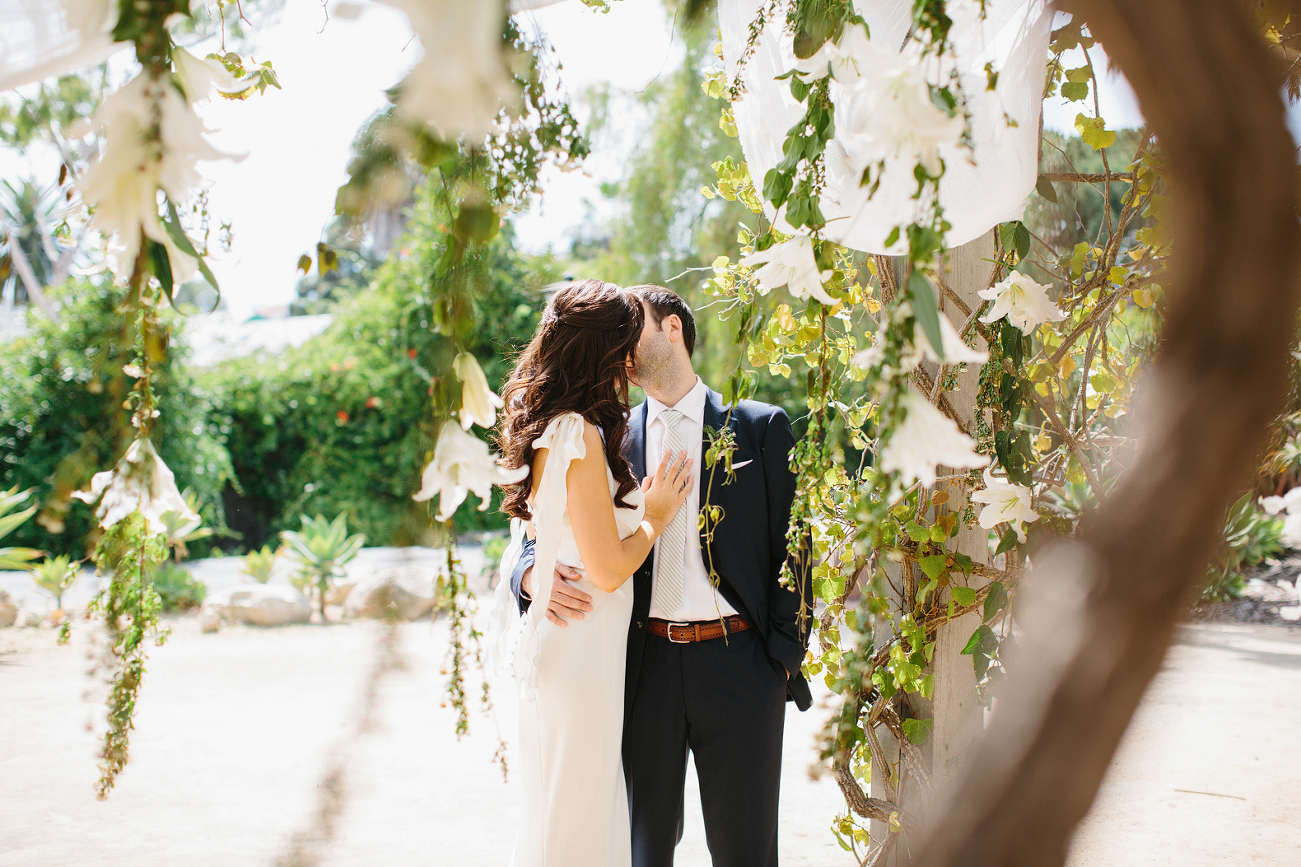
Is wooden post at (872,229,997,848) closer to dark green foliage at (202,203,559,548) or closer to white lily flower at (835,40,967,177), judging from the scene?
white lily flower at (835,40,967,177)

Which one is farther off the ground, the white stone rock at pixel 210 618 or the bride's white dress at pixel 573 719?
the bride's white dress at pixel 573 719

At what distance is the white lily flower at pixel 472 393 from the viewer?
0.76 m

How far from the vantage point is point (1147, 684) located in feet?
1.70

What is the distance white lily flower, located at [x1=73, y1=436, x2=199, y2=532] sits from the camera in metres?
0.97

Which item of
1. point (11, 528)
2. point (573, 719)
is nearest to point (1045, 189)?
point (573, 719)

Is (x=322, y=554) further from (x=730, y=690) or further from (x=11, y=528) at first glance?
(x=730, y=690)

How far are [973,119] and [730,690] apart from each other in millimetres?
1221

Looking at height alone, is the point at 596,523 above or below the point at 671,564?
above

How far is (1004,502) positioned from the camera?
1.55 metres

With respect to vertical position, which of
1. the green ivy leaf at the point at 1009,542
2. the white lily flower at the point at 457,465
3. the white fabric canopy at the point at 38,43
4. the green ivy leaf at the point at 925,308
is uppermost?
the white fabric canopy at the point at 38,43

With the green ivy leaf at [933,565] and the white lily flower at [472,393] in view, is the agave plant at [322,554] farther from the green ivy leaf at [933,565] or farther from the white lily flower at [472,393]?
the white lily flower at [472,393]

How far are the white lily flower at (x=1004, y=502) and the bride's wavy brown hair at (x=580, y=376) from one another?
0.71 meters

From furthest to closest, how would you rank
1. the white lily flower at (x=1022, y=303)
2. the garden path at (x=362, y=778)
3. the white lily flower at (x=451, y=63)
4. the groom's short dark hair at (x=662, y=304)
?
the garden path at (x=362, y=778), the groom's short dark hair at (x=662, y=304), the white lily flower at (x=1022, y=303), the white lily flower at (x=451, y=63)

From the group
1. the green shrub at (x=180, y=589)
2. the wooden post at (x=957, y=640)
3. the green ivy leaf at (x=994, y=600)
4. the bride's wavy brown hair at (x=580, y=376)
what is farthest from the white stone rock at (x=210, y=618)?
the green ivy leaf at (x=994, y=600)
